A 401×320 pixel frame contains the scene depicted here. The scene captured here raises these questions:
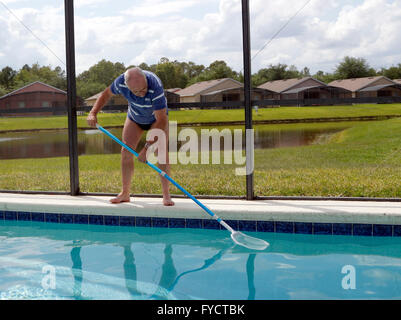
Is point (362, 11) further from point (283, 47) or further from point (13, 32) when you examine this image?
point (13, 32)

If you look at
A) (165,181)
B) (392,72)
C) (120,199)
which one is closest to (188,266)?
(165,181)

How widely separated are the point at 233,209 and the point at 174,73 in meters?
2.99

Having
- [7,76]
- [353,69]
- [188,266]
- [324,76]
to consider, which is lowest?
[188,266]

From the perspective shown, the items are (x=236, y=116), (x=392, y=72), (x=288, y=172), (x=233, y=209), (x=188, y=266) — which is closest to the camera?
(x=188, y=266)

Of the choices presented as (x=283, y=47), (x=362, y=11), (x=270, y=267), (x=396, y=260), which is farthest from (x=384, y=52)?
(x=270, y=267)

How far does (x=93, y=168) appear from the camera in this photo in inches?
302

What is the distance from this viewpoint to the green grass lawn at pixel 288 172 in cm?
498

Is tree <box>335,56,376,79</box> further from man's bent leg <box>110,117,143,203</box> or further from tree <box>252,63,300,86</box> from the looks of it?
man's bent leg <box>110,117,143,203</box>

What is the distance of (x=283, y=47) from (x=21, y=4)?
11.2 ft

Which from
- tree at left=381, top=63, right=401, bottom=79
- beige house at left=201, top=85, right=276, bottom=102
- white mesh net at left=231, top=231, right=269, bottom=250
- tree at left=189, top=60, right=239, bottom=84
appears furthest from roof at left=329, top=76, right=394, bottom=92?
white mesh net at left=231, top=231, right=269, bottom=250

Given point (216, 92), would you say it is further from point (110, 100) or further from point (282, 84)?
point (110, 100)

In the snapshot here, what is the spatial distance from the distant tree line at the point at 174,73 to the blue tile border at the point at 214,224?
1322mm

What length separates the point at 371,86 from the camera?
4305 millimetres

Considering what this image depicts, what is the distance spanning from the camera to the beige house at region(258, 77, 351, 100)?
14.5 feet
